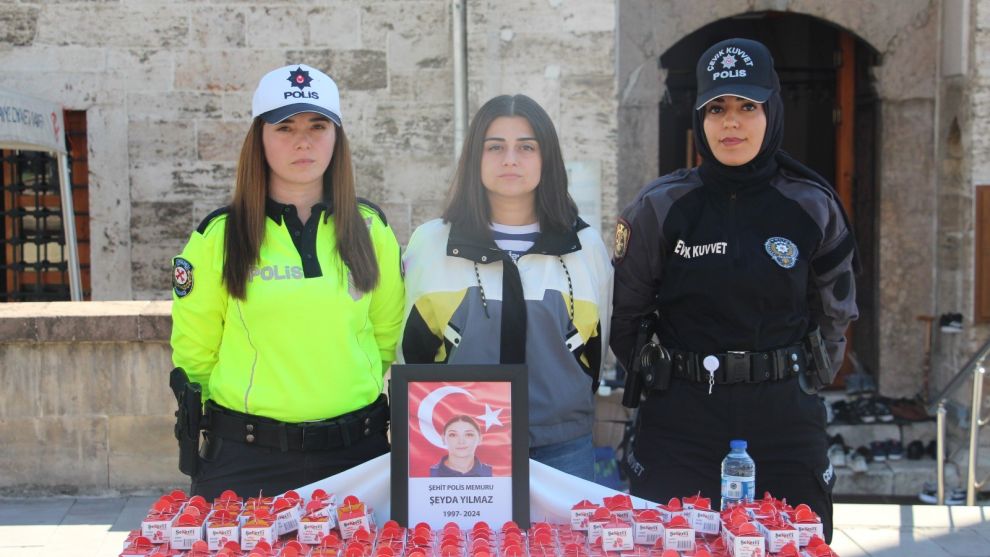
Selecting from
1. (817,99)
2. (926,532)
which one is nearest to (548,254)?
(926,532)

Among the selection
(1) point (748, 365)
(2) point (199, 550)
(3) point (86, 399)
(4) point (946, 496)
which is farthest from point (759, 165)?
(4) point (946, 496)

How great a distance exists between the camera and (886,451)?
7668 mm

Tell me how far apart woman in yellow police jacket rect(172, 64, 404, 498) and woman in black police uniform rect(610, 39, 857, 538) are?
87 cm

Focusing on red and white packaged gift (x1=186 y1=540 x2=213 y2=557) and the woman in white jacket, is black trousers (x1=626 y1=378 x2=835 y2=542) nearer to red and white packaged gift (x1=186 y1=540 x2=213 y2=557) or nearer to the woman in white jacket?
the woman in white jacket

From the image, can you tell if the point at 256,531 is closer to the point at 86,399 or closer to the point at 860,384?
the point at 86,399

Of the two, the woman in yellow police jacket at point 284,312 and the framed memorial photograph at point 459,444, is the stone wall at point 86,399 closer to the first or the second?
the woman in yellow police jacket at point 284,312

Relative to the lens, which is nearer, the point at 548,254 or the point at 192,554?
the point at 192,554

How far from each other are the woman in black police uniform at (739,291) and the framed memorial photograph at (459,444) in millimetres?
789

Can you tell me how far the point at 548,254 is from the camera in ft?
10.4

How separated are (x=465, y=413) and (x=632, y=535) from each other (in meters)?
0.49

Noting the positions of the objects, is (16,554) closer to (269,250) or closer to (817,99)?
(269,250)

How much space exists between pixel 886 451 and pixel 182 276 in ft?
19.8

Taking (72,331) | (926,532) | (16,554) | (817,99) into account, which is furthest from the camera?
(817,99)

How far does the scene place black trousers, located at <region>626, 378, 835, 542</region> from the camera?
3.18 m
